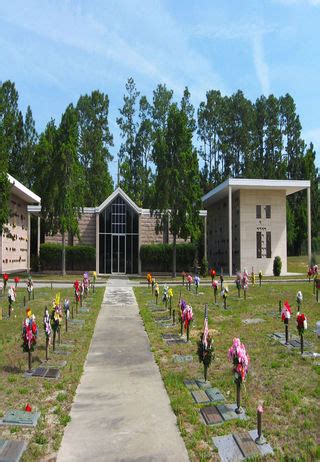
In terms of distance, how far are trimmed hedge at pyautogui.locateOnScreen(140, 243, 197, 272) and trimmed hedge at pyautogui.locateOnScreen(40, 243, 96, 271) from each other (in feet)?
17.1

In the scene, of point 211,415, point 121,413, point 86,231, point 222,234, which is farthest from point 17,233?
point 211,415

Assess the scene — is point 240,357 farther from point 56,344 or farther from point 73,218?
point 73,218

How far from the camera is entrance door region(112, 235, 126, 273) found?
152ft

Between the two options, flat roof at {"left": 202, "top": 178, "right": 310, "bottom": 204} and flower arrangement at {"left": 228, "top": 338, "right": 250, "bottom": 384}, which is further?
flat roof at {"left": 202, "top": 178, "right": 310, "bottom": 204}

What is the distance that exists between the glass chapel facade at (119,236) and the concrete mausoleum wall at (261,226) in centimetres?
1143

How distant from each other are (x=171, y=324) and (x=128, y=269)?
31.1 meters

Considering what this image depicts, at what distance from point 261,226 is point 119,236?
1458 cm

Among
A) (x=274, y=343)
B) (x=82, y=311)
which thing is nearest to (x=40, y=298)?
(x=82, y=311)

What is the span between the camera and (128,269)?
46.3 m

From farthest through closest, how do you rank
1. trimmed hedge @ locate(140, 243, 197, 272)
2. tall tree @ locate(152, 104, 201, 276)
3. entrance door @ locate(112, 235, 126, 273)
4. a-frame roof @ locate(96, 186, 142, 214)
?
entrance door @ locate(112, 235, 126, 273), a-frame roof @ locate(96, 186, 142, 214), trimmed hedge @ locate(140, 243, 197, 272), tall tree @ locate(152, 104, 201, 276)

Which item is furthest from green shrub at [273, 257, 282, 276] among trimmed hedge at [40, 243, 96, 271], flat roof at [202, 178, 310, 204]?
trimmed hedge at [40, 243, 96, 271]

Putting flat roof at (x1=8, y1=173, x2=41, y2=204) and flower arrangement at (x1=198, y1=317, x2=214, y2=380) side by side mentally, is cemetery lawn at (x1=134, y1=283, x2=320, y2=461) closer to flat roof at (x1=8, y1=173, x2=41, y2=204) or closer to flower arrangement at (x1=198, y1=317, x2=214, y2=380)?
flower arrangement at (x1=198, y1=317, x2=214, y2=380)

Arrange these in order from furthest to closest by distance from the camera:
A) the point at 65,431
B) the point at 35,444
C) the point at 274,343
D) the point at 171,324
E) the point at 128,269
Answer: the point at 128,269, the point at 171,324, the point at 274,343, the point at 65,431, the point at 35,444

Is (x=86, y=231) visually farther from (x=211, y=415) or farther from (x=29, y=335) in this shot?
(x=211, y=415)
